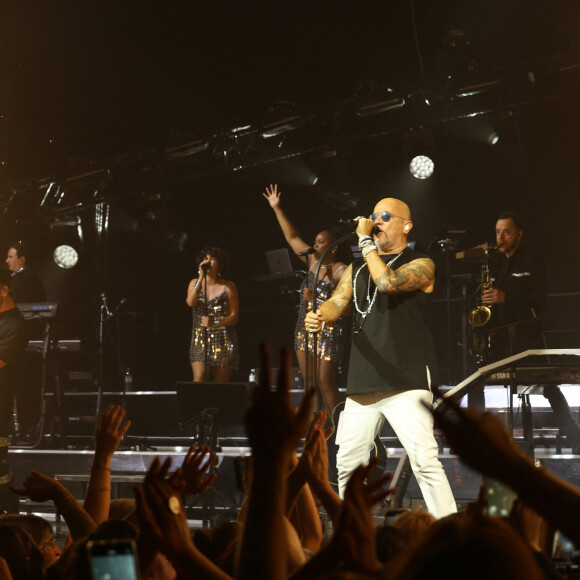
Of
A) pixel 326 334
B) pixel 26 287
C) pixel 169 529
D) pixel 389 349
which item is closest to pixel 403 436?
pixel 389 349

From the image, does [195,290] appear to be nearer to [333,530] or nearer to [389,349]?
[389,349]

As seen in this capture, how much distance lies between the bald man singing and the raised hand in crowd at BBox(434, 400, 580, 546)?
12.5ft

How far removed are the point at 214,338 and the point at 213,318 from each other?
301mm

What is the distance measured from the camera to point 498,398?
8.84m

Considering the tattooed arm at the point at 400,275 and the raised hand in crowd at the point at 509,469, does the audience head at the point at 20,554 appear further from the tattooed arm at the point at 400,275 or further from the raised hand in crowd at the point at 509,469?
the tattooed arm at the point at 400,275

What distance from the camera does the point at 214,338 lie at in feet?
33.8

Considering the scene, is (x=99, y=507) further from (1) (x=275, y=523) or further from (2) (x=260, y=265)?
(2) (x=260, y=265)

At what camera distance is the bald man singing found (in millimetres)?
4957

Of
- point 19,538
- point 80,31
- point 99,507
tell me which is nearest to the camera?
point 19,538

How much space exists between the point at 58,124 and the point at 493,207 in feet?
24.1

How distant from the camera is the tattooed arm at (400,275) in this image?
5.21 metres

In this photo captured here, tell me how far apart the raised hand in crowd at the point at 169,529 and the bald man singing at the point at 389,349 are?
344 cm

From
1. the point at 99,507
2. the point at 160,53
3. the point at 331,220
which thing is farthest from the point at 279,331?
the point at 99,507

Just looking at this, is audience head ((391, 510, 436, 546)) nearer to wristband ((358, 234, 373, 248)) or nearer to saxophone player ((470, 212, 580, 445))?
wristband ((358, 234, 373, 248))
